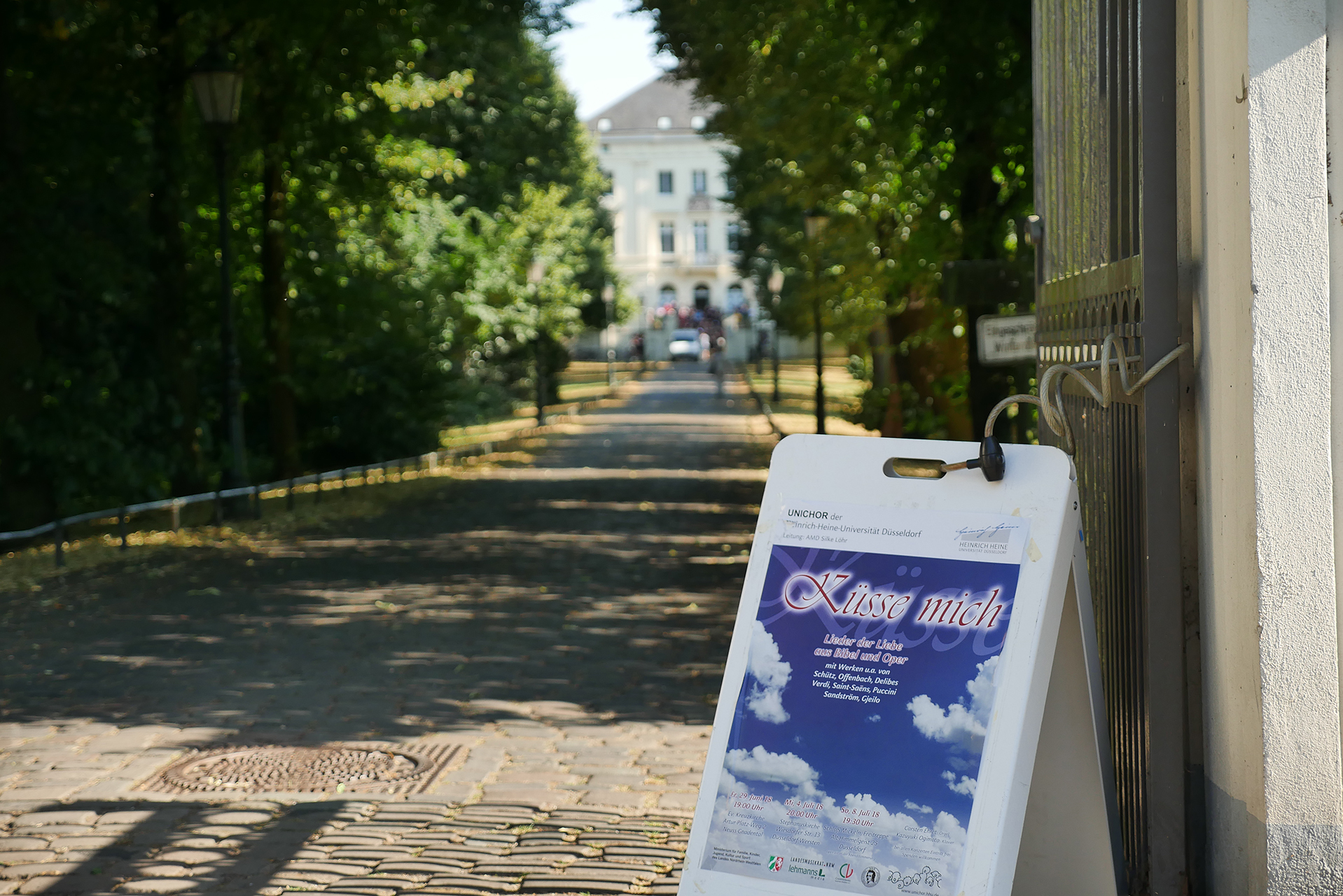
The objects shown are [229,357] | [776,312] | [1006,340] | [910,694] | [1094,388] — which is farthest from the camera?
[776,312]

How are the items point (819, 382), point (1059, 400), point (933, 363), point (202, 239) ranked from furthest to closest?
point (819, 382) < point (933, 363) < point (202, 239) < point (1059, 400)

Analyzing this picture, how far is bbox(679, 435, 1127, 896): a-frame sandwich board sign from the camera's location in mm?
2541

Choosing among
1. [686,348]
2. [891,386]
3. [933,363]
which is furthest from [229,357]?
[686,348]

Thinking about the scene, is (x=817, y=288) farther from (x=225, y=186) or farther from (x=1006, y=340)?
(x=1006, y=340)

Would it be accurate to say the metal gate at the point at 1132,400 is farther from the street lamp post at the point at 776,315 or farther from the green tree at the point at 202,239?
the street lamp post at the point at 776,315

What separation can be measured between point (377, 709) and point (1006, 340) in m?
5.80

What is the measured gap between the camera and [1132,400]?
291cm

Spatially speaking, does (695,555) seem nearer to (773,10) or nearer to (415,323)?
(773,10)

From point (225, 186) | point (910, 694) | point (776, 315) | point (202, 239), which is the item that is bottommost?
point (910, 694)

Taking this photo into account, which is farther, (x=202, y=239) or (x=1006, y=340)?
(x=202, y=239)

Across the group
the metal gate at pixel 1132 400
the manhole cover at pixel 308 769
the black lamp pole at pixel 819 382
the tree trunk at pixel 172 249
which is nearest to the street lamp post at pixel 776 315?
the black lamp pole at pixel 819 382

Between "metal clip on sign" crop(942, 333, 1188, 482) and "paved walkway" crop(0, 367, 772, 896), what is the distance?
8.18ft

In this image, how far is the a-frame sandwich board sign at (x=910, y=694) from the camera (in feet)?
8.34

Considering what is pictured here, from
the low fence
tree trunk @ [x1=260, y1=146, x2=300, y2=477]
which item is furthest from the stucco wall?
tree trunk @ [x1=260, y1=146, x2=300, y2=477]
